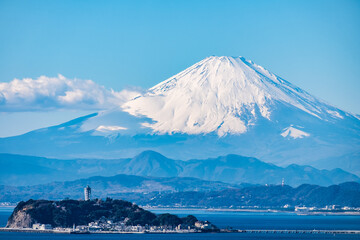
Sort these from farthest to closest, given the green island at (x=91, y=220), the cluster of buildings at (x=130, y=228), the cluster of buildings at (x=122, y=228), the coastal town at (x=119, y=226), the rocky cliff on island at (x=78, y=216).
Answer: the rocky cliff on island at (x=78, y=216) → the green island at (x=91, y=220) → the cluster of buildings at (x=130, y=228) → the coastal town at (x=119, y=226) → the cluster of buildings at (x=122, y=228)

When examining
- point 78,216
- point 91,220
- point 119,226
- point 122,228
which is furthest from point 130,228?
point 78,216

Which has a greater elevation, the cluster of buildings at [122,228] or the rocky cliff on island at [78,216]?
the rocky cliff on island at [78,216]

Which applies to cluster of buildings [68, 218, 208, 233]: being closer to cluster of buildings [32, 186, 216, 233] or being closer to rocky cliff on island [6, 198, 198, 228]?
cluster of buildings [32, 186, 216, 233]

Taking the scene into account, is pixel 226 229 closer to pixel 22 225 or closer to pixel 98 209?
pixel 98 209

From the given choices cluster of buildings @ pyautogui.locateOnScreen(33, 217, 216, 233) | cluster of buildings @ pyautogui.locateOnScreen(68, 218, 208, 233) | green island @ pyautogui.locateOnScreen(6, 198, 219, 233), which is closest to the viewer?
cluster of buildings @ pyautogui.locateOnScreen(33, 217, 216, 233)

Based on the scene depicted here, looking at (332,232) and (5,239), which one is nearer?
(5,239)

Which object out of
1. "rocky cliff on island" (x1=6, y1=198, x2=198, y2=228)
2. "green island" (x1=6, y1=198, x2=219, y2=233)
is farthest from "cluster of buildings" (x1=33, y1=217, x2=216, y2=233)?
"rocky cliff on island" (x1=6, y1=198, x2=198, y2=228)

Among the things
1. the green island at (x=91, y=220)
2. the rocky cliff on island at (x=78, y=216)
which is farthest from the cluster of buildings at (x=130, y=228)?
the rocky cliff on island at (x=78, y=216)

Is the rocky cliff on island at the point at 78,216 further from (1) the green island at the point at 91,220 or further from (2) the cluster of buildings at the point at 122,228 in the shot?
(2) the cluster of buildings at the point at 122,228

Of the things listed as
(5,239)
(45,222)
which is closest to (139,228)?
(45,222)

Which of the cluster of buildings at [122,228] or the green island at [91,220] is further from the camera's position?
the green island at [91,220]
